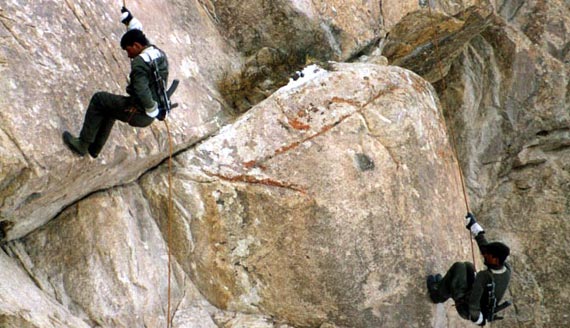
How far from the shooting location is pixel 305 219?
995cm

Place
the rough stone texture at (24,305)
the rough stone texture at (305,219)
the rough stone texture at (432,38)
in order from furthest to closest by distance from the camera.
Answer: the rough stone texture at (432,38) → the rough stone texture at (305,219) → the rough stone texture at (24,305)

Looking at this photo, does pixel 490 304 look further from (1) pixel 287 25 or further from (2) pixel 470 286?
(1) pixel 287 25

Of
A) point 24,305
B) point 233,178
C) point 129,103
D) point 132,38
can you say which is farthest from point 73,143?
point 233,178

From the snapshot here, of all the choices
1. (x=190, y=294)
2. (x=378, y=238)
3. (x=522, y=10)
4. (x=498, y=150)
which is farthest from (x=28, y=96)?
(x=522, y=10)

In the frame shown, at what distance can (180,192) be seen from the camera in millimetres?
9953

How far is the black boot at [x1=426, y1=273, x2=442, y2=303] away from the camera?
395 inches

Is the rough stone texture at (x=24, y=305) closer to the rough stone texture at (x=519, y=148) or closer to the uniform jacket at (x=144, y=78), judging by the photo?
the uniform jacket at (x=144, y=78)

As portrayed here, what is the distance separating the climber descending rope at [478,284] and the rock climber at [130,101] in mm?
4792

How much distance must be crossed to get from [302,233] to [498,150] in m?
6.38

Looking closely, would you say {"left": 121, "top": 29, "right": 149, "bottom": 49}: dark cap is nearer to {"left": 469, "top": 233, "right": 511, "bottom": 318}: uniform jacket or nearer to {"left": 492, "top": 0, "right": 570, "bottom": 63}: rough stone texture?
{"left": 469, "top": 233, "right": 511, "bottom": 318}: uniform jacket

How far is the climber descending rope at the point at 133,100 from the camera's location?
8.03 metres

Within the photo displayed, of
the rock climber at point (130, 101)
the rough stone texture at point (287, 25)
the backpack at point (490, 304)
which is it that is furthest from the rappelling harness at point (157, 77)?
the backpack at point (490, 304)

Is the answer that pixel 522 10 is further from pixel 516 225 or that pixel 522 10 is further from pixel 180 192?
pixel 180 192

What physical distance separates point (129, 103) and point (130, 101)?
0.03m
